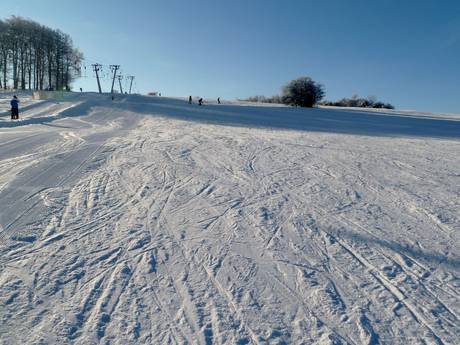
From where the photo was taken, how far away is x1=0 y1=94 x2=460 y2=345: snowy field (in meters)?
2.95

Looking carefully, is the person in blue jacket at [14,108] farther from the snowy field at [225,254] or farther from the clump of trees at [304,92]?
the clump of trees at [304,92]

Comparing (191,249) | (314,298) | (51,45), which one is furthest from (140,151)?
(51,45)

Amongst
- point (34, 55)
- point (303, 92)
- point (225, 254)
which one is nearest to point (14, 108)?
point (225, 254)

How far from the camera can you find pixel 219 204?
19.3 ft

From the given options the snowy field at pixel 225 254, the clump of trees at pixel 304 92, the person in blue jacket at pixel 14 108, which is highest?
the clump of trees at pixel 304 92

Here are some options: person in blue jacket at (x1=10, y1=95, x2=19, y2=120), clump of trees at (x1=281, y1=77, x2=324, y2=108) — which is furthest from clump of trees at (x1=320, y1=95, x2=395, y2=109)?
person in blue jacket at (x1=10, y1=95, x2=19, y2=120)

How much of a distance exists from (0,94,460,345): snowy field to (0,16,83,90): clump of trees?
65125 mm

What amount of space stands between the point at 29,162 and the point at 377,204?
879 centimetres

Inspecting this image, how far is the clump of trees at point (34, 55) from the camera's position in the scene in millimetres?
57656

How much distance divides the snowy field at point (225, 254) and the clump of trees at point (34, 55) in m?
65.1

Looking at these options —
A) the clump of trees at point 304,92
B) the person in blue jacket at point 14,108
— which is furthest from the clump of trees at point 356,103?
the person in blue jacket at point 14,108

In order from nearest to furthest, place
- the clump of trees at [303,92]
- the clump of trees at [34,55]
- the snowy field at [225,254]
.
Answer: the snowy field at [225,254], the clump of trees at [303,92], the clump of trees at [34,55]

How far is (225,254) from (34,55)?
243 feet

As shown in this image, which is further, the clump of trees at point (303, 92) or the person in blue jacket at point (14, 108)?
the clump of trees at point (303, 92)
